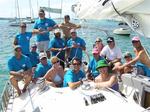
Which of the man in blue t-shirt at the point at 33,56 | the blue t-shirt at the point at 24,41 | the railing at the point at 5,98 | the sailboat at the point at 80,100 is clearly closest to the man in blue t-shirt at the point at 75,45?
the man in blue t-shirt at the point at 33,56

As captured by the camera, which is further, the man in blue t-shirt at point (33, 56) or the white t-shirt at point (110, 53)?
the man in blue t-shirt at point (33, 56)

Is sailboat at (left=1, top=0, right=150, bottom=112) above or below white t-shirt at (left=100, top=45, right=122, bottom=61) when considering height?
below

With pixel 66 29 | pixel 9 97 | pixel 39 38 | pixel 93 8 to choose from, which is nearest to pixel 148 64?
pixel 93 8

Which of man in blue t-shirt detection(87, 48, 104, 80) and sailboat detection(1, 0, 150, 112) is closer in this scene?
sailboat detection(1, 0, 150, 112)

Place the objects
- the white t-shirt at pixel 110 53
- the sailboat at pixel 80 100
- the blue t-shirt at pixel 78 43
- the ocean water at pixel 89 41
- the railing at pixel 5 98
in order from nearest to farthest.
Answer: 1. the sailboat at pixel 80 100
2. the ocean water at pixel 89 41
3. the railing at pixel 5 98
4. the white t-shirt at pixel 110 53
5. the blue t-shirt at pixel 78 43

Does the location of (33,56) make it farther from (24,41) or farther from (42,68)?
(42,68)

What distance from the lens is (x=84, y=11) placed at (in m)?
6.70

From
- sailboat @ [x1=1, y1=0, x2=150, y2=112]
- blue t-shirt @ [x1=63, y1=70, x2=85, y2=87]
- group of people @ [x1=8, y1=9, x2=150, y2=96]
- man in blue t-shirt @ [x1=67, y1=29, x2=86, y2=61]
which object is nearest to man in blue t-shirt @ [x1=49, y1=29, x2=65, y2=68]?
group of people @ [x1=8, y1=9, x2=150, y2=96]

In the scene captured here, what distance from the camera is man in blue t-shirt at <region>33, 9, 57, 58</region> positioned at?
11.9m

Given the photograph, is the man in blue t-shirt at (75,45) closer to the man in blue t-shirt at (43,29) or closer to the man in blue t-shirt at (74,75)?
the man in blue t-shirt at (43,29)

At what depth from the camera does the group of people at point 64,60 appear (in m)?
7.75

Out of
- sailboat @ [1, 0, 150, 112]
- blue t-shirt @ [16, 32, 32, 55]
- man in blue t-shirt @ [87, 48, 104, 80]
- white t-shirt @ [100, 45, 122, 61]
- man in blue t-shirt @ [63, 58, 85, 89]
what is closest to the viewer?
sailboat @ [1, 0, 150, 112]

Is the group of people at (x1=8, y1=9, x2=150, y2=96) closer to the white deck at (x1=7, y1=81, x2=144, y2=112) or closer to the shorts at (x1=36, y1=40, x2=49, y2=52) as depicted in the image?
the shorts at (x1=36, y1=40, x2=49, y2=52)

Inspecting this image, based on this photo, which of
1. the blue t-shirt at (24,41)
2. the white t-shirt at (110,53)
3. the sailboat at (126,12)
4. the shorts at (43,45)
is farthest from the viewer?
the shorts at (43,45)
